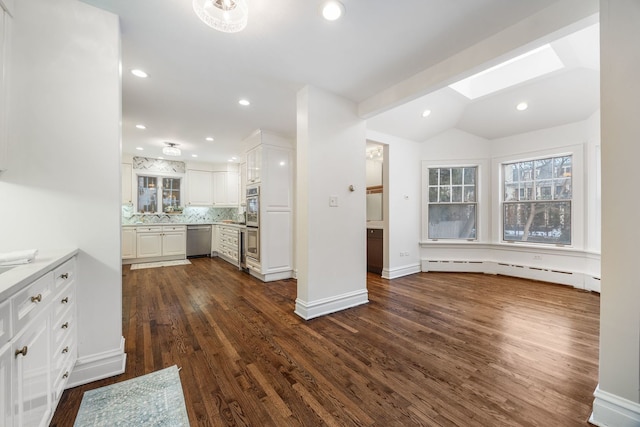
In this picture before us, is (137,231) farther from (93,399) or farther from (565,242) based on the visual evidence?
(565,242)

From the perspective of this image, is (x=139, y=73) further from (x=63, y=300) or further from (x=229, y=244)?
(x=229, y=244)

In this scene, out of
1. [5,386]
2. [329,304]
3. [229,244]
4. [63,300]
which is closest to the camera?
[5,386]

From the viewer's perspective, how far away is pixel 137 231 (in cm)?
570

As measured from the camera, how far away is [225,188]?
7184mm

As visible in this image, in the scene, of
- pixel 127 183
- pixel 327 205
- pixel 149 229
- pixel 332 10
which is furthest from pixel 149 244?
pixel 332 10

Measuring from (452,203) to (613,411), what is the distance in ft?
13.3

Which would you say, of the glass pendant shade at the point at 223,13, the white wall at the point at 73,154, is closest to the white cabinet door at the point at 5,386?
the white wall at the point at 73,154

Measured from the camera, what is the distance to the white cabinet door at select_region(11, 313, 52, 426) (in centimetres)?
95

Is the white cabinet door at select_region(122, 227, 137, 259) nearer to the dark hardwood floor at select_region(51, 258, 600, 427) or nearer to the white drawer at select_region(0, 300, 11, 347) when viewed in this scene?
the dark hardwood floor at select_region(51, 258, 600, 427)

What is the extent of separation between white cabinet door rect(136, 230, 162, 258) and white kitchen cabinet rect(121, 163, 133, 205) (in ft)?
3.35

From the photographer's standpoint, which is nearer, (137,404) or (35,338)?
(35,338)

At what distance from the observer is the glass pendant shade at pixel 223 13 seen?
145 centimetres

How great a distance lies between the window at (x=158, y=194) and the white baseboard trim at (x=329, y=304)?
5.41 metres

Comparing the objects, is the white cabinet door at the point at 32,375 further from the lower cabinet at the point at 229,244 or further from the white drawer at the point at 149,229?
the white drawer at the point at 149,229
